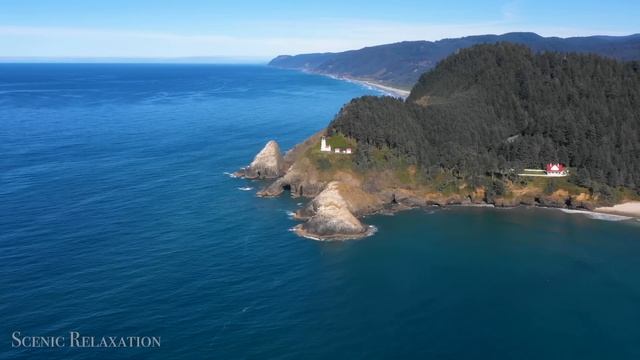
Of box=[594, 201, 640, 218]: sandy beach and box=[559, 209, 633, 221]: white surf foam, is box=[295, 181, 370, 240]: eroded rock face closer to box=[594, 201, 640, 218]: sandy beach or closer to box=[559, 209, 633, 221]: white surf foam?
box=[559, 209, 633, 221]: white surf foam

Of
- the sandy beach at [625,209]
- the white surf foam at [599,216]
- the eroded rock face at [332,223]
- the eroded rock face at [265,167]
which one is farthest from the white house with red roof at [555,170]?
the eroded rock face at [265,167]

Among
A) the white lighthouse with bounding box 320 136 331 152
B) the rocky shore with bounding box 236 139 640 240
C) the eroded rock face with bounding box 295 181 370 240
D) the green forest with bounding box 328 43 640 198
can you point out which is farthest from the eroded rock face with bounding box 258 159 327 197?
the eroded rock face with bounding box 295 181 370 240

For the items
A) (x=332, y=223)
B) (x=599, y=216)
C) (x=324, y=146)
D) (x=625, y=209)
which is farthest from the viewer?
(x=324, y=146)

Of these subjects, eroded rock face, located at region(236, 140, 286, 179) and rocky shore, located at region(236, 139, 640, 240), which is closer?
rocky shore, located at region(236, 139, 640, 240)

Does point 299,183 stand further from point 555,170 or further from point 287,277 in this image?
point 555,170

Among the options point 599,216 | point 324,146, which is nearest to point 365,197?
point 324,146

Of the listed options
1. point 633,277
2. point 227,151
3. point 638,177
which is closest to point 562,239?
point 633,277
